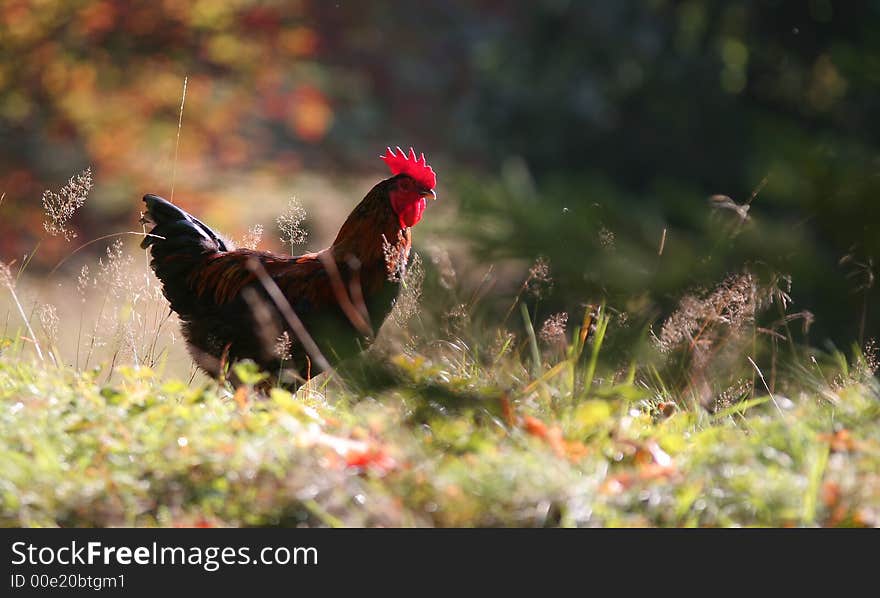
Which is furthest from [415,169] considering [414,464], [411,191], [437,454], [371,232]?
[414,464]

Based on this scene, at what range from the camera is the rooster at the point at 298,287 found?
4082 millimetres

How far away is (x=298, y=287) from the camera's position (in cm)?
420

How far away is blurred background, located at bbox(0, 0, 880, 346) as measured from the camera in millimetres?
1740

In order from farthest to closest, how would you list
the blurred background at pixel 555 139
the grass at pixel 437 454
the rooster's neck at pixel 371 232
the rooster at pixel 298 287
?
the rooster's neck at pixel 371 232, the rooster at pixel 298 287, the grass at pixel 437 454, the blurred background at pixel 555 139

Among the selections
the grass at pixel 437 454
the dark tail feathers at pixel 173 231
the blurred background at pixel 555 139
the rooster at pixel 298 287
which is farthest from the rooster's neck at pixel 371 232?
the grass at pixel 437 454

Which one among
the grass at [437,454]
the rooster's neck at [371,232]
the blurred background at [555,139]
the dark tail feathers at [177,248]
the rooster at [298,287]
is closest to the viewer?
the blurred background at [555,139]

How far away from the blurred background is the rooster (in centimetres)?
38

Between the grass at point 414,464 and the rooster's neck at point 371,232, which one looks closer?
the grass at point 414,464

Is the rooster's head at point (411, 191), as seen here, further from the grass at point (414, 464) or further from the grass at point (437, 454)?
the grass at point (414, 464)

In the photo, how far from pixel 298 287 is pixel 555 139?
4.25 m

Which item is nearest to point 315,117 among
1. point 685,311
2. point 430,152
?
point 430,152

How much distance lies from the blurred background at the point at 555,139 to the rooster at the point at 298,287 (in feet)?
1.24

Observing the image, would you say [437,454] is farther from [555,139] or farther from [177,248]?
[555,139]
